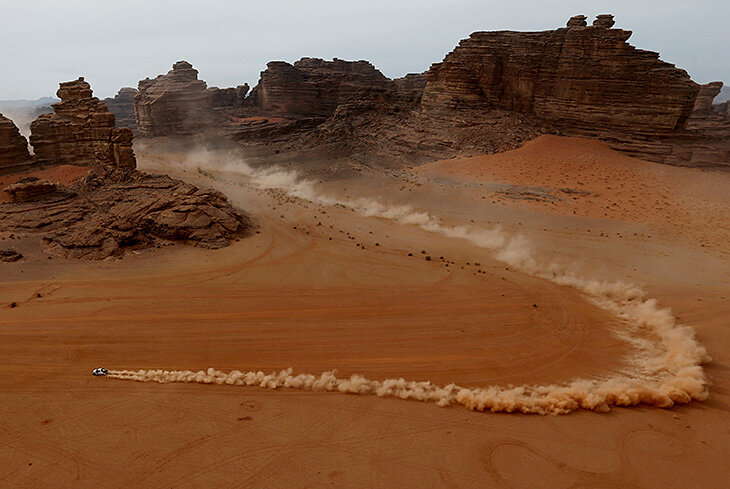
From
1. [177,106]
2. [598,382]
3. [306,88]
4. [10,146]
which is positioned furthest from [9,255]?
[306,88]

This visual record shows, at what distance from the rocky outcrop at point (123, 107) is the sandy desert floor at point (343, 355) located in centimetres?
5034

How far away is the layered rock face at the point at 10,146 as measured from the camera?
16344mm

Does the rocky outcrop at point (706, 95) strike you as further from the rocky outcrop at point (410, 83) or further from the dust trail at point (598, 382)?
the dust trail at point (598, 382)

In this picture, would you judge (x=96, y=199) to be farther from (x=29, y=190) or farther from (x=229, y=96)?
(x=229, y=96)

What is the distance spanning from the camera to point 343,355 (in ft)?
26.6

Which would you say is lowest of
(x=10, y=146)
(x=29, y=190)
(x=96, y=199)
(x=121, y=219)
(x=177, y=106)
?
(x=121, y=219)

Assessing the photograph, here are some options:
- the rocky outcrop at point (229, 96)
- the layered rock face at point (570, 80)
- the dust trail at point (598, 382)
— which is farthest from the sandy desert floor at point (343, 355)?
the rocky outcrop at point (229, 96)

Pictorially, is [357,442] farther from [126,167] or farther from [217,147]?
[217,147]

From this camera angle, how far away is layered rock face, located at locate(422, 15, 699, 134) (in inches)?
937

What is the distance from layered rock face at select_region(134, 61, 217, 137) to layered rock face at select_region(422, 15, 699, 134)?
2548 centimetres

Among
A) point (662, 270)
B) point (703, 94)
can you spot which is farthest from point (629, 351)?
point (703, 94)

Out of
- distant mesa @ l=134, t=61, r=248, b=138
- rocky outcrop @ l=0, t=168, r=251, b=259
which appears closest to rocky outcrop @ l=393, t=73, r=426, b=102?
distant mesa @ l=134, t=61, r=248, b=138

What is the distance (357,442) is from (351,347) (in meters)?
2.75

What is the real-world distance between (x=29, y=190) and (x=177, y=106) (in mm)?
30780
